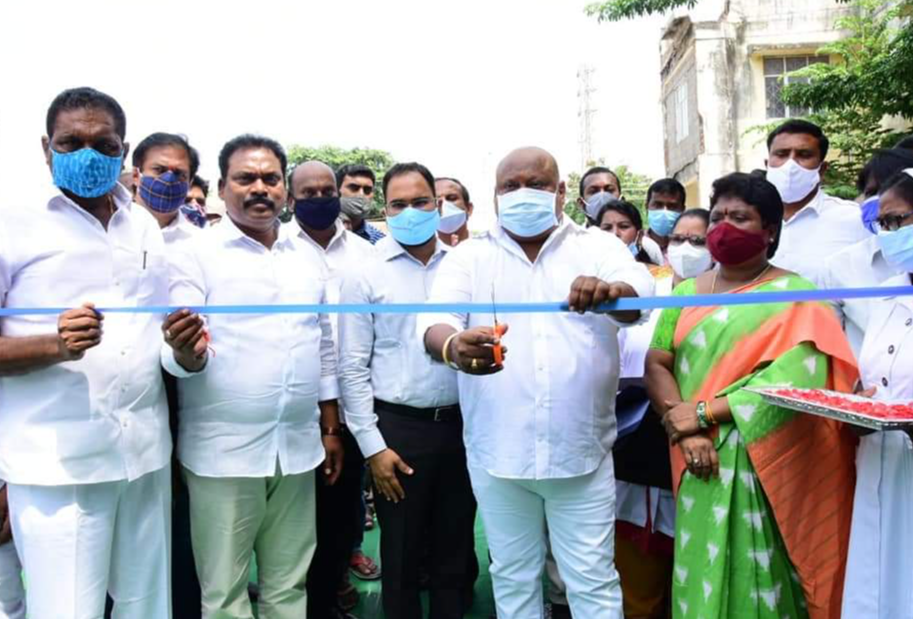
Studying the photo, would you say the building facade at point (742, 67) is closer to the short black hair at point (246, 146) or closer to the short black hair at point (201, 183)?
the short black hair at point (201, 183)

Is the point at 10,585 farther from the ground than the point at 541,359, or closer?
closer

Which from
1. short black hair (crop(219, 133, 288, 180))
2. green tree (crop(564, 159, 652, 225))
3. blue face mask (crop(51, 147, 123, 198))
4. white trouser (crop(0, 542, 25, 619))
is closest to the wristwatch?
short black hair (crop(219, 133, 288, 180))

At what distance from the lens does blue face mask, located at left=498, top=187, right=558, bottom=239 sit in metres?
2.85

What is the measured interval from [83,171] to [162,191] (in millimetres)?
1133

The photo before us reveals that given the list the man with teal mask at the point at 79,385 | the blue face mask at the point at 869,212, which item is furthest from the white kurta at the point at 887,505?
the man with teal mask at the point at 79,385

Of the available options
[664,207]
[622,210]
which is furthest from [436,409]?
[664,207]

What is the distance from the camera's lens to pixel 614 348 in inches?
114

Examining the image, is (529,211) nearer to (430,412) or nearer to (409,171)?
(409,171)

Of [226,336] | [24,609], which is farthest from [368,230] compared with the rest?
[24,609]

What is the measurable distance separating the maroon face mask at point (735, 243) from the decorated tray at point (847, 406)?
0.63 m

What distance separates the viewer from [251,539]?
2.99 m

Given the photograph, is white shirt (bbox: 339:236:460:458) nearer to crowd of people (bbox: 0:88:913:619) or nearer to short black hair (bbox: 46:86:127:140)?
crowd of people (bbox: 0:88:913:619)

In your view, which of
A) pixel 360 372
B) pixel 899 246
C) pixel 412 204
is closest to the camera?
pixel 899 246

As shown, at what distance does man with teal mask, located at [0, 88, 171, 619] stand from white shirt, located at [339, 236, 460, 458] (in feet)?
2.97
